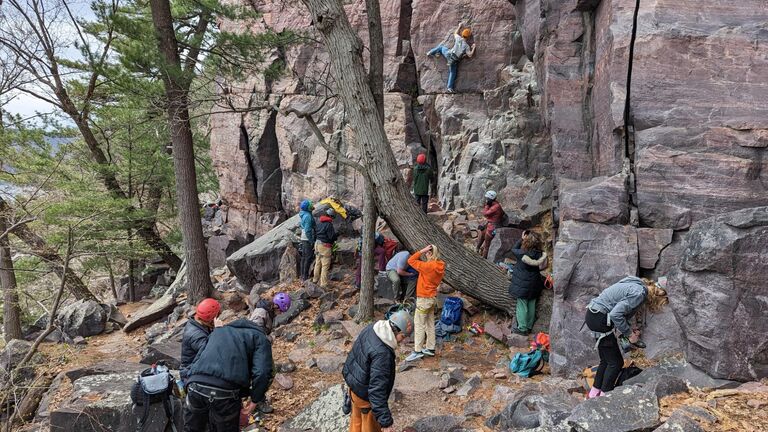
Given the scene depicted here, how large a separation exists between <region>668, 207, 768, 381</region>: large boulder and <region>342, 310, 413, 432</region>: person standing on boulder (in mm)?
3380

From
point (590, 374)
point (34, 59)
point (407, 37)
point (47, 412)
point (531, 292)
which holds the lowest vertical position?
point (47, 412)

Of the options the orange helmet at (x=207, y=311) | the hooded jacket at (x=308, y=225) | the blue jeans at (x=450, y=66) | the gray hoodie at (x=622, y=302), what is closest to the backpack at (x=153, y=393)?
the orange helmet at (x=207, y=311)

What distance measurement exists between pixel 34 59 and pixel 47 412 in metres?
9.12

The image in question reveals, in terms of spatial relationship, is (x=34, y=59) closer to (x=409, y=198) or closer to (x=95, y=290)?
(x=409, y=198)

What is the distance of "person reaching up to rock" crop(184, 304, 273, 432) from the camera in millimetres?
4602

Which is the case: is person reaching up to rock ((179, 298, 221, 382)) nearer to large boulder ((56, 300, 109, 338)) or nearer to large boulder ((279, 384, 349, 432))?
large boulder ((279, 384, 349, 432))

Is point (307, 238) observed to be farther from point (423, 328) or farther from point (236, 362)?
point (236, 362)

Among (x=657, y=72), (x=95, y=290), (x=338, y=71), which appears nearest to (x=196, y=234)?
(x=338, y=71)

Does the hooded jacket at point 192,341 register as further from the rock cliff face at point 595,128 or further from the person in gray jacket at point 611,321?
the rock cliff face at point 595,128

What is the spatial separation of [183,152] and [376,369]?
28.3ft

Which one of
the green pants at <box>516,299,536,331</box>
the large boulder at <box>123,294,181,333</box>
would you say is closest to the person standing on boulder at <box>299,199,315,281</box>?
the large boulder at <box>123,294,181,333</box>

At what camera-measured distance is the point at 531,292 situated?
8031 millimetres

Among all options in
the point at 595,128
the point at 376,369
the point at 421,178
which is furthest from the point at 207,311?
the point at 421,178

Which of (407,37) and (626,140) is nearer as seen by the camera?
(626,140)
